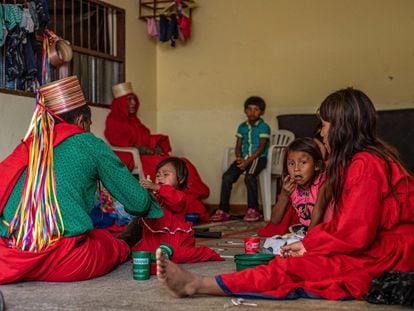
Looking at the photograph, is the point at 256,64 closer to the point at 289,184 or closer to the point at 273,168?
the point at 273,168

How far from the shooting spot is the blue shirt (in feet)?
21.7

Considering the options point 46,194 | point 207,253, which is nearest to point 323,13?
point 207,253

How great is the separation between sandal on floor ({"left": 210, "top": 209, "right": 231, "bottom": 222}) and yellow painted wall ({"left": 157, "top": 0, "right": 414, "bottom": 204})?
2.54 ft

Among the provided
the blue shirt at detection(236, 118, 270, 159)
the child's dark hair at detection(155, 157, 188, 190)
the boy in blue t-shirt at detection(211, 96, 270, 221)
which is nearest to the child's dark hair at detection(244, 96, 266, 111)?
the boy in blue t-shirt at detection(211, 96, 270, 221)

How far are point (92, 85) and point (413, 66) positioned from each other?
312 cm

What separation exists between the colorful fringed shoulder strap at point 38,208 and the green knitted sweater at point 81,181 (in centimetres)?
3

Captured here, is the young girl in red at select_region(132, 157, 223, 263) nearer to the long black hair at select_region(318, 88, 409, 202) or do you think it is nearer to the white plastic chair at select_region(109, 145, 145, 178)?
the long black hair at select_region(318, 88, 409, 202)

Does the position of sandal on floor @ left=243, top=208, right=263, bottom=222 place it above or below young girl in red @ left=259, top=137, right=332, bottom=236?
below

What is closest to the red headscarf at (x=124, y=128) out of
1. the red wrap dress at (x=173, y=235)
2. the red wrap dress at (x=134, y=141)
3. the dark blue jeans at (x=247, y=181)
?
the red wrap dress at (x=134, y=141)

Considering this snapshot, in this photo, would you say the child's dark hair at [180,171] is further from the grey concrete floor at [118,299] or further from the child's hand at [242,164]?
the child's hand at [242,164]

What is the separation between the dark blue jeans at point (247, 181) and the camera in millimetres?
6504

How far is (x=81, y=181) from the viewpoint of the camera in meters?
2.82

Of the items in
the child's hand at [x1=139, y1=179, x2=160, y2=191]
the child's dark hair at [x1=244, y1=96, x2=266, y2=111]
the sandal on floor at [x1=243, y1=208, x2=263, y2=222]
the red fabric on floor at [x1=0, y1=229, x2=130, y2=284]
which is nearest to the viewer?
the red fabric on floor at [x1=0, y1=229, x2=130, y2=284]

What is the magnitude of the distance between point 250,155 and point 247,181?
0.99 feet
